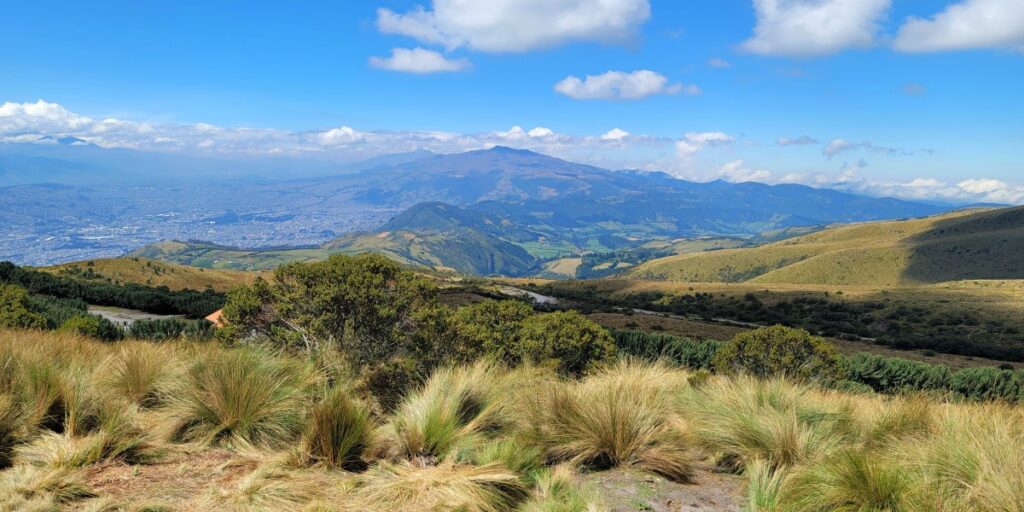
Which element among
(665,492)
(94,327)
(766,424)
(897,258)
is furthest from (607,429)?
(897,258)

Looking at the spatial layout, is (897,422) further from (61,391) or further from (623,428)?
(61,391)

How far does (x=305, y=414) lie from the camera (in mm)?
4895

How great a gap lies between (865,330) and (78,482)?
5802 centimetres

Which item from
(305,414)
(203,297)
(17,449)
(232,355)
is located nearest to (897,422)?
(305,414)

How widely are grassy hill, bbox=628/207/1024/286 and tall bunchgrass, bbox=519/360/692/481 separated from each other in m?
109

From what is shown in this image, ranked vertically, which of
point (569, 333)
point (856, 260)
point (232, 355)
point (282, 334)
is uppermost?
point (232, 355)

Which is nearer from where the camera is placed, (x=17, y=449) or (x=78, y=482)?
(x=78, y=482)

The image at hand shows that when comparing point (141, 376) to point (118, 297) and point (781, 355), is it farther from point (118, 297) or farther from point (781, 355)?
point (118, 297)

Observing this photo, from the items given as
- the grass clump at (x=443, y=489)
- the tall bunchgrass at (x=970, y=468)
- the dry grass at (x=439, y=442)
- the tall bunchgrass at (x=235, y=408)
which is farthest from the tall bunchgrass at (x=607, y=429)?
the tall bunchgrass at (x=235, y=408)

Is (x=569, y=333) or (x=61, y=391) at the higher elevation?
(x=61, y=391)

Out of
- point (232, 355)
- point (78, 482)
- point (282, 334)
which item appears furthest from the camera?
point (282, 334)

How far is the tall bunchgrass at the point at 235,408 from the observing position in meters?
4.68

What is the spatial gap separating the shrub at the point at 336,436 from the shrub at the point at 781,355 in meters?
13.6

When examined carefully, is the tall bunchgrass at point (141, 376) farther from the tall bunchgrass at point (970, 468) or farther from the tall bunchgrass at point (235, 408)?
the tall bunchgrass at point (970, 468)
